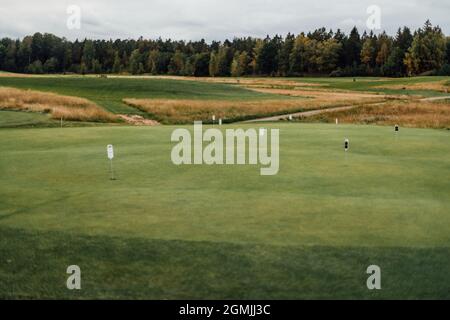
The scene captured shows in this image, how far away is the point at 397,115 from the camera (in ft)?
177

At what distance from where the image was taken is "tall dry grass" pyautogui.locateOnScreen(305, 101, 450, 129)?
1855 inches

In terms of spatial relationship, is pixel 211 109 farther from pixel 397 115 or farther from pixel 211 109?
pixel 397 115

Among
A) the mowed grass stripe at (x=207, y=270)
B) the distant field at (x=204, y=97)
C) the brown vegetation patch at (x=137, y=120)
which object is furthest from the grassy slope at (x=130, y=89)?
the mowed grass stripe at (x=207, y=270)

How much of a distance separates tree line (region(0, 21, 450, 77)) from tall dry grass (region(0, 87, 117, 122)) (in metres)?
106

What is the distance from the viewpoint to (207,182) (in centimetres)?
1509

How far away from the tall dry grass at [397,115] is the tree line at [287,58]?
274 feet

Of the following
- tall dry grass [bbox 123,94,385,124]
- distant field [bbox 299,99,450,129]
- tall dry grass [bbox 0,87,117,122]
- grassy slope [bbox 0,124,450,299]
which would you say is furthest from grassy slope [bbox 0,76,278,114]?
grassy slope [bbox 0,124,450,299]

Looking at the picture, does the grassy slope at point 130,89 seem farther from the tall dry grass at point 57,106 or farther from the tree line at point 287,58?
the tree line at point 287,58

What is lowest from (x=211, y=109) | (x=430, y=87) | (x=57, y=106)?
(x=211, y=109)

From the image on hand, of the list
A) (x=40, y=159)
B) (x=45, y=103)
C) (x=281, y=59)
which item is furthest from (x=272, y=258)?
(x=281, y=59)

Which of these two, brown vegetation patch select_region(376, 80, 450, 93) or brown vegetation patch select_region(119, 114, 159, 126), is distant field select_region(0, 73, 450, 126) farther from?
brown vegetation patch select_region(119, 114, 159, 126)

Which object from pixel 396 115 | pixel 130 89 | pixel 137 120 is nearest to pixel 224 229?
pixel 137 120

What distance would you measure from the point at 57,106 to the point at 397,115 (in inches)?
1260

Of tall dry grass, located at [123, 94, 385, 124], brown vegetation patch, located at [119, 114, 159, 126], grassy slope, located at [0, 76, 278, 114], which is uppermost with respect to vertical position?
grassy slope, located at [0, 76, 278, 114]
